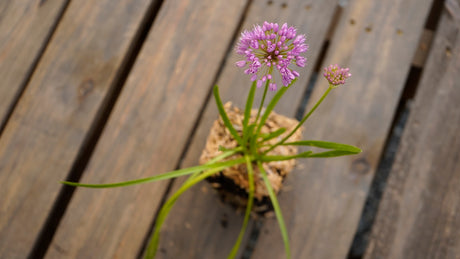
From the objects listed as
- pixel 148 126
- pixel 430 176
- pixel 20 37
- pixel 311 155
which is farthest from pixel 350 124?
pixel 20 37

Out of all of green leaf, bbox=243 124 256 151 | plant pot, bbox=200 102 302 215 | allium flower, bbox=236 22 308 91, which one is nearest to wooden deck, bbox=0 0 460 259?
plant pot, bbox=200 102 302 215

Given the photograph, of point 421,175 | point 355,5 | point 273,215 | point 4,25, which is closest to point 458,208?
point 421,175

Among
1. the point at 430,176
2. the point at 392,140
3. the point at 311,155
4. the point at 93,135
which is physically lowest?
the point at 93,135

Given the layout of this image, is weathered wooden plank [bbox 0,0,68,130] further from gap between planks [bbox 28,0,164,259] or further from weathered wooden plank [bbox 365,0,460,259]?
weathered wooden plank [bbox 365,0,460,259]

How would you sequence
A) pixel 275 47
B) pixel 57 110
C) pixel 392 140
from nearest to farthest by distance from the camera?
pixel 275 47 → pixel 57 110 → pixel 392 140

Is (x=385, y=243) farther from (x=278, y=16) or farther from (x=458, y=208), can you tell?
(x=278, y=16)

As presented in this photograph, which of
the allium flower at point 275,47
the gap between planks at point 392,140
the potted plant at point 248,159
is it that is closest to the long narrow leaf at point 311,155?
the potted plant at point 248,159

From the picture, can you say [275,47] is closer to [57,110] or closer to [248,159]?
[248,159]
